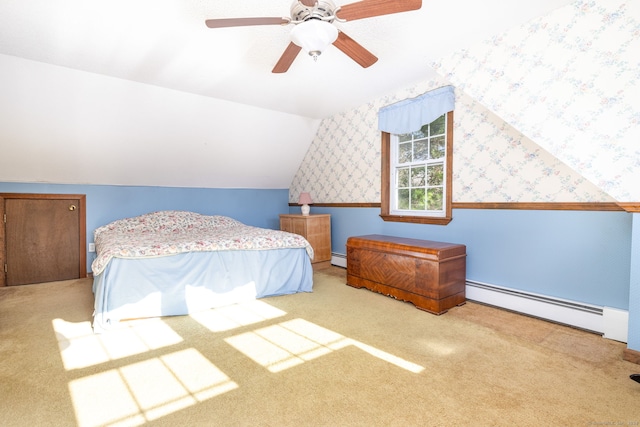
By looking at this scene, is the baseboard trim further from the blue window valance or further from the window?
the blue window valance

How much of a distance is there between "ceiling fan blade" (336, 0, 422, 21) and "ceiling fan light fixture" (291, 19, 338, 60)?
0.10 m

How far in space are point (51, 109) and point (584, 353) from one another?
5.14 m

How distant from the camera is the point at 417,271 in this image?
9.90 feet

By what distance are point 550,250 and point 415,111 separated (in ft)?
6.20

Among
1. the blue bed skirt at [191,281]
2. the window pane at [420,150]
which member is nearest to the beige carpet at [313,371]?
the blue bed skirt at [191,281]

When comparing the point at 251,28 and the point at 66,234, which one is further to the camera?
the point at 66,234

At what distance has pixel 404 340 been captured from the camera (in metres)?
2.37

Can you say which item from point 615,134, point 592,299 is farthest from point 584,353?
point 615,134

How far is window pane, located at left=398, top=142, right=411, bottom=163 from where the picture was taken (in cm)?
394

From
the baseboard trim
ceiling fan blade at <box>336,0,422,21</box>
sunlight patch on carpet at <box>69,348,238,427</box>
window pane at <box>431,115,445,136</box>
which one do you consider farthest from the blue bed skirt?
the baseboard trim

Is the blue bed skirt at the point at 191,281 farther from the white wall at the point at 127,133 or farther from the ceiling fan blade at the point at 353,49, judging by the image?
the ceiling fan blade at the point at 353,49

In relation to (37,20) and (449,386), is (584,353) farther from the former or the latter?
(37,20)

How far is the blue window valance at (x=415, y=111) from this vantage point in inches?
130

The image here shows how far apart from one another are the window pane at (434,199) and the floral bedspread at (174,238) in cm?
146
